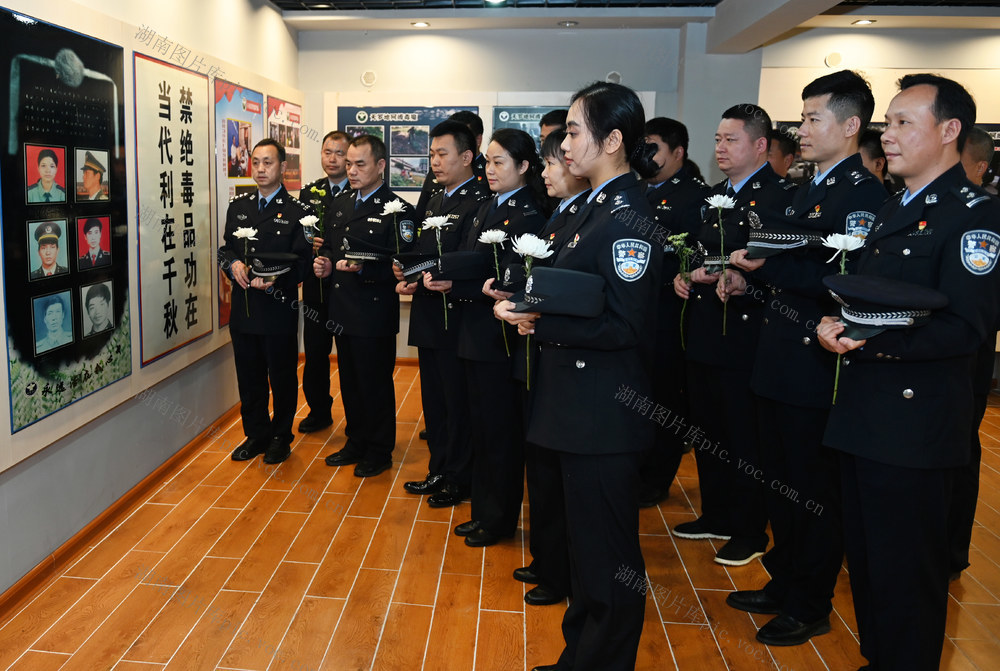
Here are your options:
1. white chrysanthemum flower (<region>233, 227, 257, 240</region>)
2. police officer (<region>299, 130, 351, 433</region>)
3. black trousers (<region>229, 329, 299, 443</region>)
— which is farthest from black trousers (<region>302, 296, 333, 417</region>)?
white chrysanthemum flower (<region>233, 227, 257, 240</region>)

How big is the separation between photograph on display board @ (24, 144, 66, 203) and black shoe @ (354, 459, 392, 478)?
214 centimetres

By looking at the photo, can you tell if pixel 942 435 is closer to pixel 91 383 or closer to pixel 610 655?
pixel 610 655

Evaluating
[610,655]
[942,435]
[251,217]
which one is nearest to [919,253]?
[942,435]

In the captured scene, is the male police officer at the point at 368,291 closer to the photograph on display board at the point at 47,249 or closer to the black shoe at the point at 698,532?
the photograph on display board at the point at 47,249

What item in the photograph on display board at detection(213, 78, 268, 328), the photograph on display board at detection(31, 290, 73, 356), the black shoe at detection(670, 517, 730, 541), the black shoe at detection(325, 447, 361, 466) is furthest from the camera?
the photograph on display board at detection(213, 78, 268, 328)

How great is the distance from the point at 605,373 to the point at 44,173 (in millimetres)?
2473

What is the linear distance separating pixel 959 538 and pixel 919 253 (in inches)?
77.2

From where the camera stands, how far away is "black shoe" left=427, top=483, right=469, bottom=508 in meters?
4.16

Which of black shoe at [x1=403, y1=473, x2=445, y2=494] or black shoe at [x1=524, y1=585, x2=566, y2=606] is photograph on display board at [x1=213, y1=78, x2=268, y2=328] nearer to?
black shoe at [x1=403, y1=473, x2=445, y2=494]

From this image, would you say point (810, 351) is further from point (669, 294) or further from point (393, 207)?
point (393, 207)

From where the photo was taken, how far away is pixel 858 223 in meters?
2.65

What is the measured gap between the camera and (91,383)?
3602 mm

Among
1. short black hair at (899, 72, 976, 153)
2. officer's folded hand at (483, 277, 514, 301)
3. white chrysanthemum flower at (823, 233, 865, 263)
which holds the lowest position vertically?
officer's folded hand at (483, 277, 514, 301)

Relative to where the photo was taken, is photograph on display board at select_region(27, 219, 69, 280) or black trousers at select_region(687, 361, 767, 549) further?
black trousers at select_region(687, 361, 767, 549)
